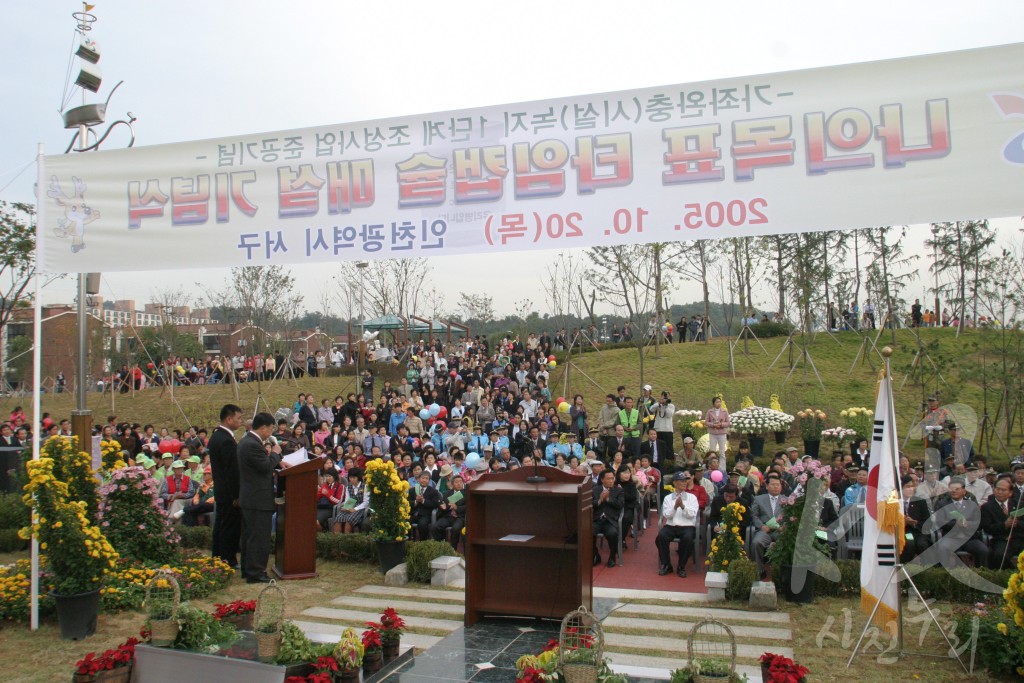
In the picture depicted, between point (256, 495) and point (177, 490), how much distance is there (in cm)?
509

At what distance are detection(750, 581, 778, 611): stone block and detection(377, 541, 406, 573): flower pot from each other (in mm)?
3816

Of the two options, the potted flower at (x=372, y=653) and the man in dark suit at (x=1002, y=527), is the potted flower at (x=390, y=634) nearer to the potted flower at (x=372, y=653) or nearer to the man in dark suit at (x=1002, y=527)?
the potted flower at (x=372, y=653)

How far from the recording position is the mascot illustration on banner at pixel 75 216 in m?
7.12

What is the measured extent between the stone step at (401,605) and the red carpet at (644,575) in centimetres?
186

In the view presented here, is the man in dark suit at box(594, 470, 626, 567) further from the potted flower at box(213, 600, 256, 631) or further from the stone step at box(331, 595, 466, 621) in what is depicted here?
the potted flower at box(213, 600, 256, 631)

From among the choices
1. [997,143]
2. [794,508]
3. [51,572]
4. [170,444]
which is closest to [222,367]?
[170,444]

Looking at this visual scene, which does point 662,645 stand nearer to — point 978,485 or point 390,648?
point 390,648

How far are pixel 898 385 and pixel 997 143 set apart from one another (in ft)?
52.4

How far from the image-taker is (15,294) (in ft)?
69.3

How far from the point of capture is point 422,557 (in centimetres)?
880

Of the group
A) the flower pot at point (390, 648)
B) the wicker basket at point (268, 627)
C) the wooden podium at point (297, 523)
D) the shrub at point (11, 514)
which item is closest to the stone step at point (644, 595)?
the flower pot at point (390, 648)

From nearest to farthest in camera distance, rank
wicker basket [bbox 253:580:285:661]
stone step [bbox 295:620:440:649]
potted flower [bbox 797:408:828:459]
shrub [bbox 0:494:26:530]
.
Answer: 1. wicker basket [bbox 253:580:285:661]
2. stone step [bbox 295:620:440:649]
3. shrub [bbox 0:494:26:530]
4. potted flower [bbox 797:408:828:459]

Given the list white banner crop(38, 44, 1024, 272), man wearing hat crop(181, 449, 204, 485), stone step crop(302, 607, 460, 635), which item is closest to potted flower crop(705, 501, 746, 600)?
stone step crop(302, 607, 460, 635)

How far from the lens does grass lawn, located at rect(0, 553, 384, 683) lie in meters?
6.05
